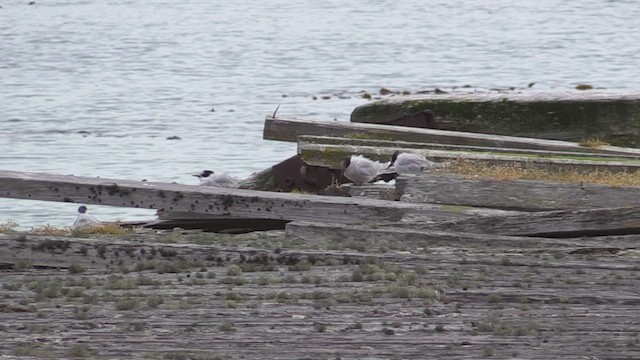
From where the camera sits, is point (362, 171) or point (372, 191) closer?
point (372, 191)

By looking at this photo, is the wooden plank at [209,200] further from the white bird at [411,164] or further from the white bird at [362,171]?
the white bird at [362,171]

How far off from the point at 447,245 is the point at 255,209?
1430 mm

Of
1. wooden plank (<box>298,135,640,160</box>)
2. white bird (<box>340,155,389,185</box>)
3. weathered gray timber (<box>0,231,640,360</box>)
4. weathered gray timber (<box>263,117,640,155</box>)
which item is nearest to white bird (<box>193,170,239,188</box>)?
wooden plank (<box>298,135,640,160</box>)

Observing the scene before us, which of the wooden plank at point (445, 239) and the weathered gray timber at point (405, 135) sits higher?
the wooden plank at point (445, 239)

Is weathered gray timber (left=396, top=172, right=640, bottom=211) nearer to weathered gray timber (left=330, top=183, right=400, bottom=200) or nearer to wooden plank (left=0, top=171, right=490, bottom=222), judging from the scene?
wooden plank (left=0, top=171, right=490, bottom=222)

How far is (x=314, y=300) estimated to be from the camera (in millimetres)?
5359

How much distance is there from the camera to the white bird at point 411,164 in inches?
333

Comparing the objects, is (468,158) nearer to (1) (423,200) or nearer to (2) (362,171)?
(2) (362,171)

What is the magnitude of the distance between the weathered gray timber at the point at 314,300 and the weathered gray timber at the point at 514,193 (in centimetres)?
76

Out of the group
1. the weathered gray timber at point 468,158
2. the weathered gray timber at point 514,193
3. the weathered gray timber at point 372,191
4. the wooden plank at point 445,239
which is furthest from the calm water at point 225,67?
the wooden plank at point 445,239

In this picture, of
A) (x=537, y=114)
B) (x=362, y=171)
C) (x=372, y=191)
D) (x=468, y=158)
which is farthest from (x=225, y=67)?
(x=372, y=191)

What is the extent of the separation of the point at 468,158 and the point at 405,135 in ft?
5.38

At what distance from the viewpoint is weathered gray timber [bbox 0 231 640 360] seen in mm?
4648

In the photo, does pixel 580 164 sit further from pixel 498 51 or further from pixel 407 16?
pixel 407 16
